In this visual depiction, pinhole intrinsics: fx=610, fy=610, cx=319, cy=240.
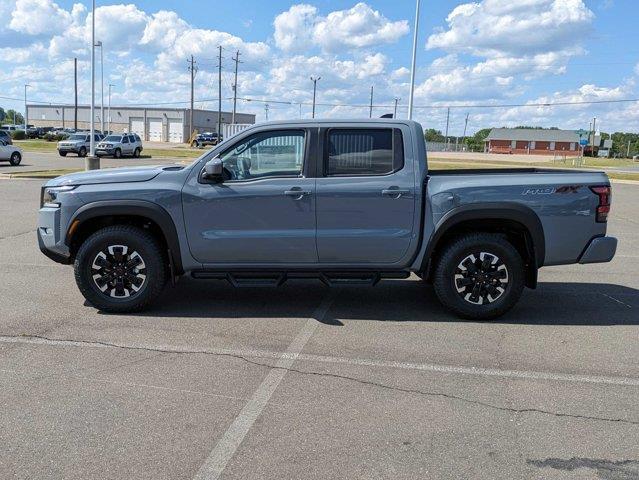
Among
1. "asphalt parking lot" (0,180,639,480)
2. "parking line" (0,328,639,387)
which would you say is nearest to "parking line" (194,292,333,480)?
"asphalt parking lot" (0,180,639,480)

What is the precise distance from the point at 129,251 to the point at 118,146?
36.6m

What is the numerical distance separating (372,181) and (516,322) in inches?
79.1

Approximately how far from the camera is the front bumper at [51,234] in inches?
232

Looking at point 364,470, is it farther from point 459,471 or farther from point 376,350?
point 376,350

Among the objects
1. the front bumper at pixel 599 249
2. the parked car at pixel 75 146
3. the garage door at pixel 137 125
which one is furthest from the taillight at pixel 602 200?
the garage door at pixel 137 125

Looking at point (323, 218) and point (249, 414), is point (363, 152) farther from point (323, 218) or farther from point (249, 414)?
point (249, 414)

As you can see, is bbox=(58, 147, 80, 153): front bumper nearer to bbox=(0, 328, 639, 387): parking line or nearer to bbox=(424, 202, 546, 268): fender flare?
bbox=(0, 328, 639, 387): parking line

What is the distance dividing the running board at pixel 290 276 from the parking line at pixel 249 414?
508 mm

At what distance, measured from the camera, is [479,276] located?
234 inches

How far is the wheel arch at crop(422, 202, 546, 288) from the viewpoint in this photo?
18.9ft

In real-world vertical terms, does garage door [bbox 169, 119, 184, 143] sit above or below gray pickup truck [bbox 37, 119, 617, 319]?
above

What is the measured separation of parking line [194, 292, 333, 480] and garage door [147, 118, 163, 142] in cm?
11476

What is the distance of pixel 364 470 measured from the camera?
10.7 feet

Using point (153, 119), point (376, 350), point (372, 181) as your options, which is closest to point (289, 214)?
point (372, 181)
